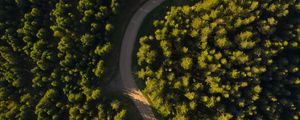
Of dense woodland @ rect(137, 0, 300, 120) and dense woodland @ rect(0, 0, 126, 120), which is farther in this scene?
dense woodland @ rect(0, 0, 126, 120)

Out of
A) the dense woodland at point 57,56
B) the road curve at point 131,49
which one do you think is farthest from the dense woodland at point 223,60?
the dense woodland at point 57,56

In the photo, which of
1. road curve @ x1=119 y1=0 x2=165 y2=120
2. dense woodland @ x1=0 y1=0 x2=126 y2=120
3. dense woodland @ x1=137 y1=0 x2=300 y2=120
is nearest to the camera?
dense woodland @ x1=137 y1=0 x2=300 y2=120

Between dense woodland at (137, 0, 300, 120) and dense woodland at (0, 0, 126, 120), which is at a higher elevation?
dense woodland at (0, 0, 126, 120)

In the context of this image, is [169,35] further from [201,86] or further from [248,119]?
[248,119]

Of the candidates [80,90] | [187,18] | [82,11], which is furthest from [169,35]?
[80,90]

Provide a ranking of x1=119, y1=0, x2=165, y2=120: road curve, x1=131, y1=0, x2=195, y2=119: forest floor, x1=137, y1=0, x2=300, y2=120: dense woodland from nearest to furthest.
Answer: x1=137, y1=0, x2=300, y2=120: dense woodland
x1=131, y1=0, x2=195, y2=119: forest floor
x1=119, y1=0, x2=165, y2=120: road curve

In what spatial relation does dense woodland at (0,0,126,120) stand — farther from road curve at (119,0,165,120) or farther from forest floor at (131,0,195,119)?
forest floor at (131,0,195,119)

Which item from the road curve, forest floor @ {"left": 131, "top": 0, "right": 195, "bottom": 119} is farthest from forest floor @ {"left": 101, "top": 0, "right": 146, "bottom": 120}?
forest floor @ {"left": 131, "top": 0, "right": 195, "bottom": 119}
